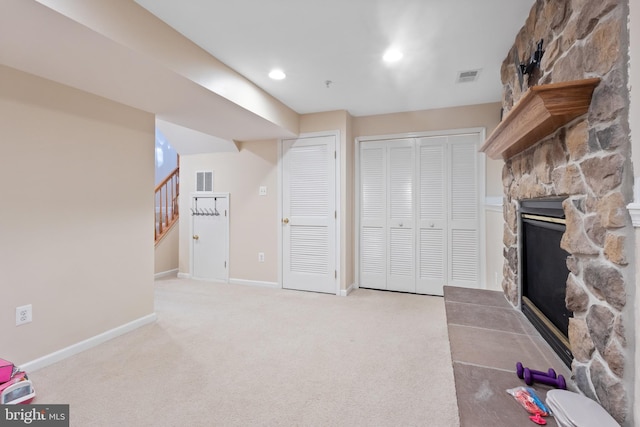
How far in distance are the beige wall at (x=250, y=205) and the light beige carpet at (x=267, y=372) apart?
3.68 ft

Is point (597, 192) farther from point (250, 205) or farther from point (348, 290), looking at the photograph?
point (250, 205)

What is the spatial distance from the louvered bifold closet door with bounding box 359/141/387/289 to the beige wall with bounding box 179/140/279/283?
47.1 inches

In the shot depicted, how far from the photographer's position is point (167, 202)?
5355mm

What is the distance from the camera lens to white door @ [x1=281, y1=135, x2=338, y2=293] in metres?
3.90

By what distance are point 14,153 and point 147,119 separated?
3.61ft

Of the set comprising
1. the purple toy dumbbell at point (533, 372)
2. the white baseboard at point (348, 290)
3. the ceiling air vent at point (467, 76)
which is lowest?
the white baseboard at point (348, 290)

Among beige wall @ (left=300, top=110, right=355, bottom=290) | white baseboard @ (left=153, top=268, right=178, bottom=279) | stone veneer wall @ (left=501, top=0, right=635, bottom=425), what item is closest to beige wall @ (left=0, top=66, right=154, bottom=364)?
beige wall @ (left=300, top=110, right=355, bottom=290)

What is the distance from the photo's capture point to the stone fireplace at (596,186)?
1032 mm

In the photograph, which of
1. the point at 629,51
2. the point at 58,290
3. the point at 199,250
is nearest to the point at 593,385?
the point at 629,51

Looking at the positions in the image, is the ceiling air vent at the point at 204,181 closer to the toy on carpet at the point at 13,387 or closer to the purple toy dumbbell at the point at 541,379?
the toy on carpet at the point at 13,387

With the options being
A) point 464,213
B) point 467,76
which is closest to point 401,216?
point 464,213

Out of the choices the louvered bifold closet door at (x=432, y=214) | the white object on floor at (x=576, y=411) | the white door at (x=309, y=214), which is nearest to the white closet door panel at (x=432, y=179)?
the louvered bifold closet door at (x=432, y=214)

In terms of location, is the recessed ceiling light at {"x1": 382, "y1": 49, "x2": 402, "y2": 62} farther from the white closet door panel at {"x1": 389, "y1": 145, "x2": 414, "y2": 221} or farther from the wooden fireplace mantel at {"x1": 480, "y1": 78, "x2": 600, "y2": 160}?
the white closet door panel at {"x1": 389, "y1": 145, "x2": 414, "y2": 221}

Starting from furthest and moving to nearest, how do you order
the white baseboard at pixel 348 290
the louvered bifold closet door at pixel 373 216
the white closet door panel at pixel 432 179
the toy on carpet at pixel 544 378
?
1. the louvered bifold closet door at pixel 373 216
2. the white baseboard at pixel 348 290
3. the white closet door panel at pixel 432 179
4. the toy on carpet at pixel 544 378
